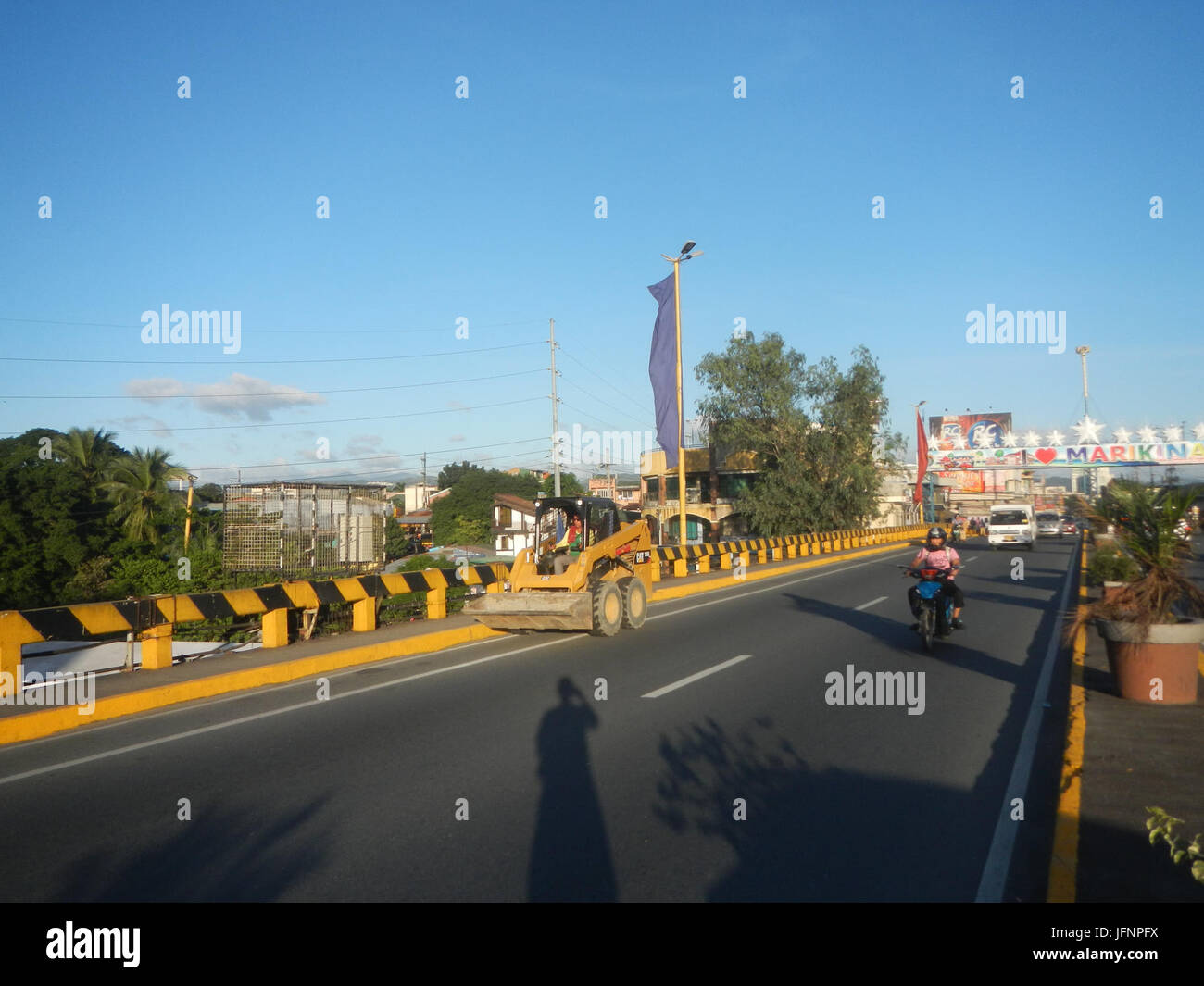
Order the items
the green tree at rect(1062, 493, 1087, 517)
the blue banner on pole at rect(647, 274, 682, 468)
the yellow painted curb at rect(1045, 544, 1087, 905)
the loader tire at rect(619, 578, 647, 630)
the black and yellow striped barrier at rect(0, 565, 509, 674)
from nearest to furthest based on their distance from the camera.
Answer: the yellow painted curb at rect(1045, 544, 1087, 905)
the black and yellow striped barrier at rect(0, 565, 509, 674)
the green tree at rect(1062, 493, 1087, 517)
the loader tire at rect(619, 578, 647, 630)
the blue banner on pole at rect(647, 274, 682, 468)

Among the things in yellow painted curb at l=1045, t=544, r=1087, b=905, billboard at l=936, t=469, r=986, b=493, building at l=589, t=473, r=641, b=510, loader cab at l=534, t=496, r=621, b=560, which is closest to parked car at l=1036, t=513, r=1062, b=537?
building at l=589, t=473, r=641, b=510

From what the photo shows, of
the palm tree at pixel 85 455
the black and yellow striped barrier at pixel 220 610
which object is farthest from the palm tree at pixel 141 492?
the black and yellow striped barrier at pixel 220 610

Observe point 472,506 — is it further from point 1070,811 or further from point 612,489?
point 1070,811

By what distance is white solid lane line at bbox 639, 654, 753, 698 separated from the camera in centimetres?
969

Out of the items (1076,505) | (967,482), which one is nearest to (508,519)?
(1076,505)

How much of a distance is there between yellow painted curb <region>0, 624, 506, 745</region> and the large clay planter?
28.7 ft

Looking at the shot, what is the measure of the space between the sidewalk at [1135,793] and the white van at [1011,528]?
3173 cm

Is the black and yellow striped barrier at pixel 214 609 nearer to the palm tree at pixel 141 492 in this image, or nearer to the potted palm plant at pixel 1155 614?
the potted palm plant at pixel 1155 614

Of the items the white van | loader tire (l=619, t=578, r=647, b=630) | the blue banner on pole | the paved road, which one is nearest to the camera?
the paved road

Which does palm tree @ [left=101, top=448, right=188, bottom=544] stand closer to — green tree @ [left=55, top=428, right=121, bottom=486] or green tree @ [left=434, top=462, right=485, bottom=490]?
green tree @ [left=55, top=428, right=121, bottom=486]

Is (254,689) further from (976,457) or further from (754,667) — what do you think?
(976,457)

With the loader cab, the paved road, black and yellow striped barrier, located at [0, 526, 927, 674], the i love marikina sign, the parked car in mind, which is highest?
the i love marikina sign

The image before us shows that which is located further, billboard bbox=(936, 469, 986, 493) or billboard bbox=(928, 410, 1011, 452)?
billboard bbox=(936, 469, 986, 493)
